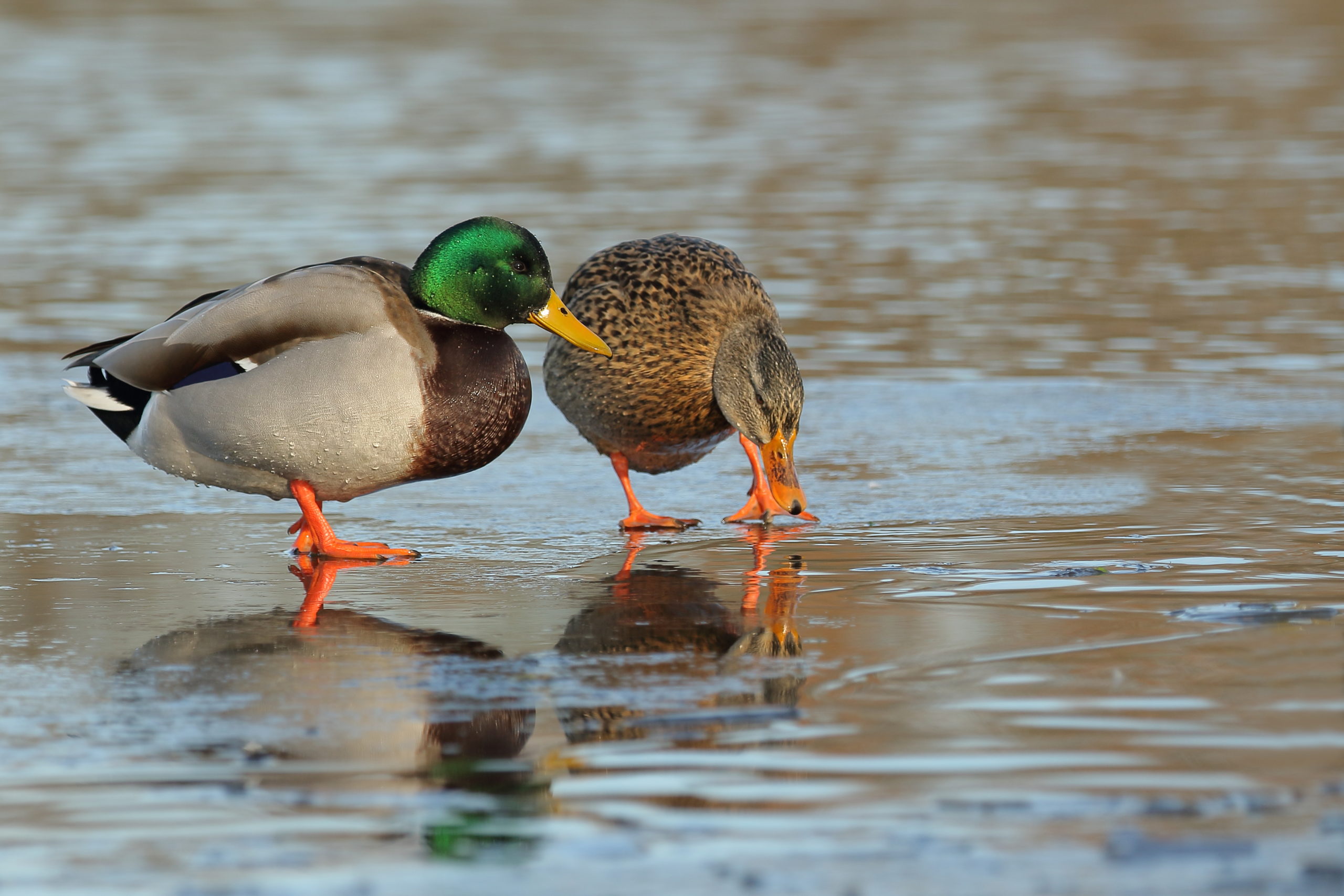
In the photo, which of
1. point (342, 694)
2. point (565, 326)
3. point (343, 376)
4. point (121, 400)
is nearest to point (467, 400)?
point (343, 376)

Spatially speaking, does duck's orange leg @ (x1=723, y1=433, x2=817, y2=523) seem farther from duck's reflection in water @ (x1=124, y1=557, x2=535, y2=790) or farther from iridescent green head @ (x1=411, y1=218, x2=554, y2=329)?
duck's reflection in water @ (x1=124, y1=557, x2=535, y2=790)

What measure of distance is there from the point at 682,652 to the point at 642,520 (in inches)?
62.0

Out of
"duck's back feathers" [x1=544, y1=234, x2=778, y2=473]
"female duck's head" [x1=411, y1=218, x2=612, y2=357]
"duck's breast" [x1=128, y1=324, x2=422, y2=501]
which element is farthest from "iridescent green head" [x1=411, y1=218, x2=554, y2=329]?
"duck's back feathers" [x1=544, y1=234, x2=778, y2=473]

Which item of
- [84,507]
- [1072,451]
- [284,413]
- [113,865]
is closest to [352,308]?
[284,413]

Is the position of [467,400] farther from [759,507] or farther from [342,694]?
[342,694]

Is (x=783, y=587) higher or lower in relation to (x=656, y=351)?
lower

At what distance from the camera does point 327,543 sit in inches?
219

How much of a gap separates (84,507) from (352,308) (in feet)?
5.04

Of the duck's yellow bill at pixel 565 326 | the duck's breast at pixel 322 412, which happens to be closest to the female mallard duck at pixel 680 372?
the duck's yellow bill at pixel 565 326

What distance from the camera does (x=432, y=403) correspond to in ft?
17.4

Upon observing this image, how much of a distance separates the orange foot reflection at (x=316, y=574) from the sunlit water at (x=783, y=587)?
49mm

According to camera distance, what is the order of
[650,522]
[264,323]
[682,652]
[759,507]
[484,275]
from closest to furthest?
1. [682,652]
2. [264,323]
3. [484,275]
4. [650,522]
5. [759,507]

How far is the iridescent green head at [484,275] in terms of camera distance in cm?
553

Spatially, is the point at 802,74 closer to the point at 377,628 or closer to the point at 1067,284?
the point at 1067,284
